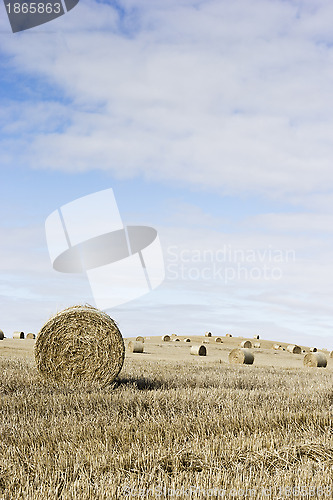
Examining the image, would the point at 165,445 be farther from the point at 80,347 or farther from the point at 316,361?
the point at 316,361

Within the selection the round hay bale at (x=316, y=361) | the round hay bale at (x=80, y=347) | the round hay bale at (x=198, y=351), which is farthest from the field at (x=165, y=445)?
the round hay bale at (x=198, y=351)

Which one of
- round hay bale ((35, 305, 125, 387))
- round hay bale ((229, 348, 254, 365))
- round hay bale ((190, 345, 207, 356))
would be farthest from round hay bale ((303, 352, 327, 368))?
round hay bale ((35, 305, 125, 387))

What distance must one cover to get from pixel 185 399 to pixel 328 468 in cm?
341

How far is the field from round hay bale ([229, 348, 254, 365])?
13.1 metres

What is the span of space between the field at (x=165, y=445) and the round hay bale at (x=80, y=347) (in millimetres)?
1411

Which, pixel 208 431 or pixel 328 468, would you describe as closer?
pixel 328 468

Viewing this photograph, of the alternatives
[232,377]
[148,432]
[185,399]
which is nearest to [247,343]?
[232,377]

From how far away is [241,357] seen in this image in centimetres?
2141

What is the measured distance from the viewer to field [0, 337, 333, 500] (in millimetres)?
3689

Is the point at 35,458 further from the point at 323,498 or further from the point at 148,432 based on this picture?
the point at 323,498

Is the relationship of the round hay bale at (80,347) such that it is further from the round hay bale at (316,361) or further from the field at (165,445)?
the round hay bale at (316,361)

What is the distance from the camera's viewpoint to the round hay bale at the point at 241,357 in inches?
834

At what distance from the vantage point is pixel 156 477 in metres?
4.00

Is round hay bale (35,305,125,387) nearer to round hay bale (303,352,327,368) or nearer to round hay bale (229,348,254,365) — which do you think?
round hay bale (229,348,254,365)
